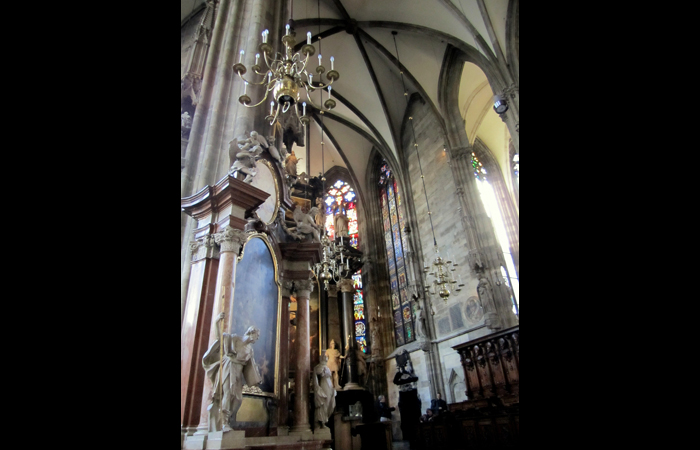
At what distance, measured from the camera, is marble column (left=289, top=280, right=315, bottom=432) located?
6.46 metres

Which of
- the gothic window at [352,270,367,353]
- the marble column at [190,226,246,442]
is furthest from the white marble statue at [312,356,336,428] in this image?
the gothic window at [352,270,367,353]

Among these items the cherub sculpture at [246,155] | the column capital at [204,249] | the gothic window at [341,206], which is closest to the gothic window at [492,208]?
the gothic window at [341,206]

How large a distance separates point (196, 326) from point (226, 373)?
795 millimetres

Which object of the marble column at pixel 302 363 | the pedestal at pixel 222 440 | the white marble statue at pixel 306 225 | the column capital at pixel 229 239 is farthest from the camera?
the white marble statue at pixel 306 225

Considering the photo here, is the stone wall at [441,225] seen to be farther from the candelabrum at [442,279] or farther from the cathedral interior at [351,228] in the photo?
the candelabrum at [442,279]

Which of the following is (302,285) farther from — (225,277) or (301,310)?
(225,277)

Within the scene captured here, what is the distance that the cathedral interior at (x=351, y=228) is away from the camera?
534 cm

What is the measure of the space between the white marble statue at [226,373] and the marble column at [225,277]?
118 millimetres
